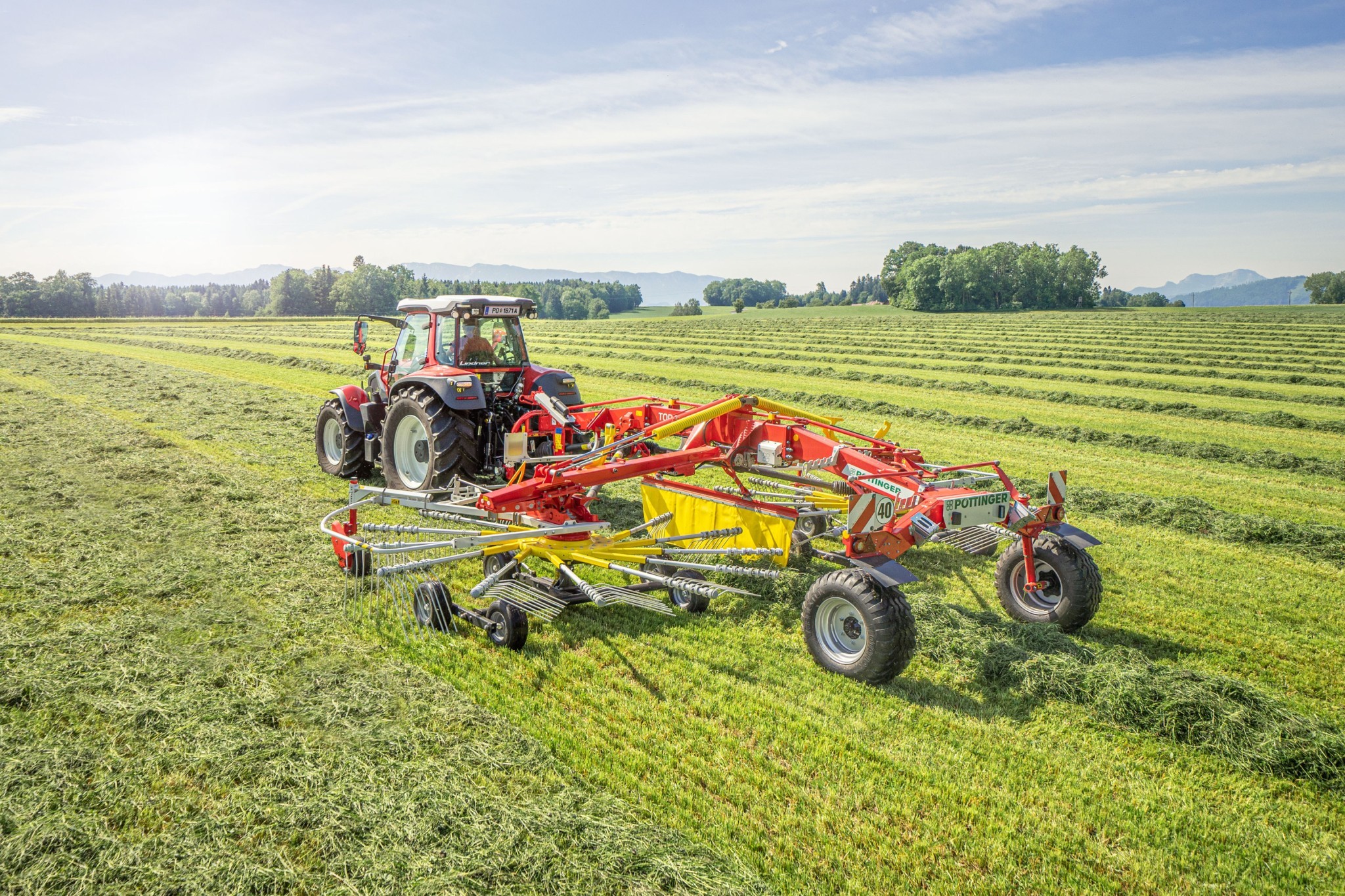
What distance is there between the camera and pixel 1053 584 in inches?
251

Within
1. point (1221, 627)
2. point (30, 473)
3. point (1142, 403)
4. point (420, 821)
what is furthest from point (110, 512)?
point (1142, 403)

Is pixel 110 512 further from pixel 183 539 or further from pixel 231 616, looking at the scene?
pixel 231 616

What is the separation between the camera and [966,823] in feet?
12.9

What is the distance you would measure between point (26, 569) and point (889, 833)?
7052mm

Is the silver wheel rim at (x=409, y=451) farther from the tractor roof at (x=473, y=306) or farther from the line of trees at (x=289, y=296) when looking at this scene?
the line of trees at (x=289, y=296)

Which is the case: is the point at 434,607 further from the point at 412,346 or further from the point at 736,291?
the point at 736,291

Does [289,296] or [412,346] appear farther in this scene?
[289,296]

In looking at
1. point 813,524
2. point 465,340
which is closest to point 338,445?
point 465,340

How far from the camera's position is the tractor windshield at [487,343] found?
31.4ft

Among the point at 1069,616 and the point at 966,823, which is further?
the point at 1069,616

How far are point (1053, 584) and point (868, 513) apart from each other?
6.39ft

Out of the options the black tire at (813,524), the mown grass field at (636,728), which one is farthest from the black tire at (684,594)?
the black tire at (813,524)

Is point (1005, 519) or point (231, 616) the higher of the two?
Answer: point (1005, 519)

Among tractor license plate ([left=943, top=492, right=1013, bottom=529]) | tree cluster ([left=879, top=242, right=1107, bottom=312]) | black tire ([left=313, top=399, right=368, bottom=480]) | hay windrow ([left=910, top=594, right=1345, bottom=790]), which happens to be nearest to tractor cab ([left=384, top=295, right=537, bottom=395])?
black tire ([left=313, top=399, right=368, bottom=480])
